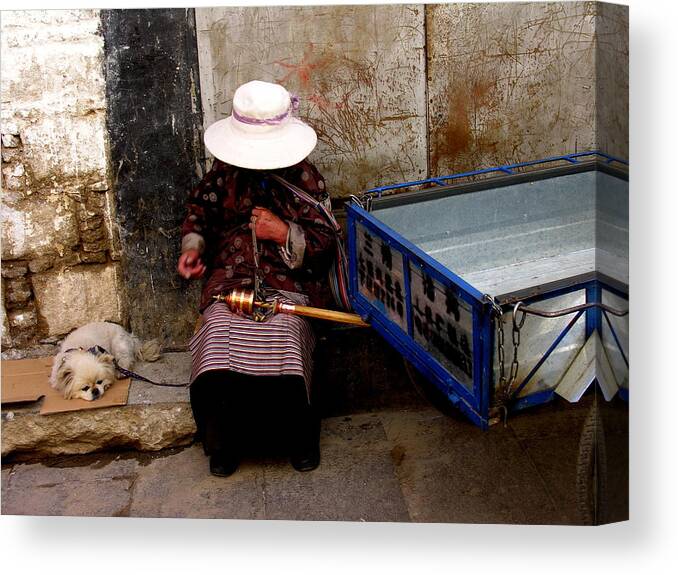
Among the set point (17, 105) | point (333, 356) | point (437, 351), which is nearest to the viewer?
point (437, 351)

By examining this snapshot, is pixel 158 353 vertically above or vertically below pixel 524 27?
Answer: below

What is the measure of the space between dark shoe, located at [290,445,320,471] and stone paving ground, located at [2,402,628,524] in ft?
0.10

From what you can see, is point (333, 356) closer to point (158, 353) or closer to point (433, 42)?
point (158, 353)

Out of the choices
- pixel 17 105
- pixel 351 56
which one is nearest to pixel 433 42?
pixel 351 56

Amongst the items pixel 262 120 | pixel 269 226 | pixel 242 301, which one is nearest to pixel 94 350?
pixel 242 301

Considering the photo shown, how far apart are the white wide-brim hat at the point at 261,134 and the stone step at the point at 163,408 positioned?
974 millimetres

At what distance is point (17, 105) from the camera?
172 inches

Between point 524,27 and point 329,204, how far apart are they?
3.82 feet

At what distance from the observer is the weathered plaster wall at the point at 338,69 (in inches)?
176

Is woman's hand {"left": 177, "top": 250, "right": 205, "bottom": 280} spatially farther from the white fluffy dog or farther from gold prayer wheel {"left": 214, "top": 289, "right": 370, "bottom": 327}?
the white fluffy dog

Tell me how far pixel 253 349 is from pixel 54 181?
1240 millimetres

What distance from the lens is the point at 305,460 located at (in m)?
4.57

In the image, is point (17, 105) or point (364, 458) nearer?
point (17, 105)

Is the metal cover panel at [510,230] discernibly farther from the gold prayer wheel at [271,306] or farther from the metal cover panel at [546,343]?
the metal cover panel at [546,343]
